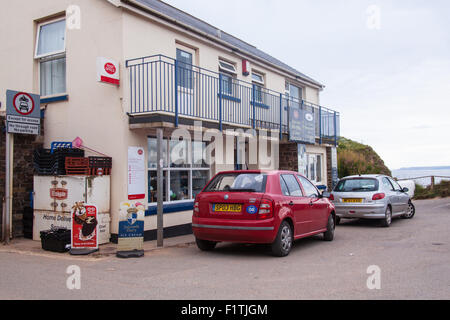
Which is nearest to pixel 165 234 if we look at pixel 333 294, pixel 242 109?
pixel 242 109

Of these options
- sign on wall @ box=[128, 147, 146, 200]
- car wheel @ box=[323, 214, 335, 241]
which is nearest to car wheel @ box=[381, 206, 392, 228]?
car wheel @ box=[323, 214, 335, 241]

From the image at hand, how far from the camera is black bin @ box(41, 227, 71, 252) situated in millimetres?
8188

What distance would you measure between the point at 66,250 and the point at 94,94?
3.67 m

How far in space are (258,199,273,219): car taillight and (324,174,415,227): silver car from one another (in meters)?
4.48

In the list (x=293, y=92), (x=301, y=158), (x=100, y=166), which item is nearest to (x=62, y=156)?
(x=100, y=166)

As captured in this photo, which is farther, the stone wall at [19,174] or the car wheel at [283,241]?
the stone wall at [19,174]

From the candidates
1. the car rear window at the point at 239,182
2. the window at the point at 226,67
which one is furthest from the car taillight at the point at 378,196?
the window at the point at 226,67

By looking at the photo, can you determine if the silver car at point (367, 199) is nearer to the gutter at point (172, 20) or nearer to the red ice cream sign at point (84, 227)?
the gutter at point (172, 20)

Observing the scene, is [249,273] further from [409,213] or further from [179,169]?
[409,213]

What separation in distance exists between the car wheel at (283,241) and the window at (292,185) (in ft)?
2.50

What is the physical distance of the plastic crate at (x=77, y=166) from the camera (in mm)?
8789

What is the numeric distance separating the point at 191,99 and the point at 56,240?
4.91m

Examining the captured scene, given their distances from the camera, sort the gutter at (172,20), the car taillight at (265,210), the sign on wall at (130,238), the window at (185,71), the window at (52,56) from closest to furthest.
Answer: the car taillight at (265,210) → the sign on wall at (130,238) → the gutter at (172,20) → the window at (52,56) → the window at (185,71)
